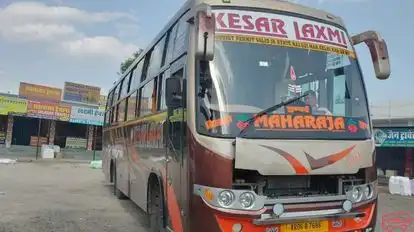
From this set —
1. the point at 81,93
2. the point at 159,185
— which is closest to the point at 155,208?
the point at 159,185

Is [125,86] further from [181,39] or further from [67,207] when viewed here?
[181,39]

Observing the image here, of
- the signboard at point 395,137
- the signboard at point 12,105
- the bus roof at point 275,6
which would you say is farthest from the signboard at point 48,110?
the bus roof at point 275,6

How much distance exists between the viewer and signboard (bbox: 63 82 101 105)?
1309 inches

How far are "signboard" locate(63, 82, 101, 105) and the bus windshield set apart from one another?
29703mm

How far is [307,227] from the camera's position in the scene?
457 cm

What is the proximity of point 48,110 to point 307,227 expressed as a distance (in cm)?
2737

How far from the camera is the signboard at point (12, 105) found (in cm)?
2805

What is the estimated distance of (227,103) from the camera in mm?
4527

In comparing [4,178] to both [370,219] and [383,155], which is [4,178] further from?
[383,155]

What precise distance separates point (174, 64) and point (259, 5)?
127cm

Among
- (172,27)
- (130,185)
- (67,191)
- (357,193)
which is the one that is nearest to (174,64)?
(172,27)

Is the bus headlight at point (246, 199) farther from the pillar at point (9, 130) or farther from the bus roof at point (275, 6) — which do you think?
the pillar at point (9, 130)

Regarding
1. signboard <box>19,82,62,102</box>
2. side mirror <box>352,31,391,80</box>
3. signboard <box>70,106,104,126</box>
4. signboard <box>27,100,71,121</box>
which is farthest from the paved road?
signboard <box>19,82,62,102</box>

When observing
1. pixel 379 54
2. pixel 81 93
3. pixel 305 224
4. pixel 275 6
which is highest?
pixel 81 93
